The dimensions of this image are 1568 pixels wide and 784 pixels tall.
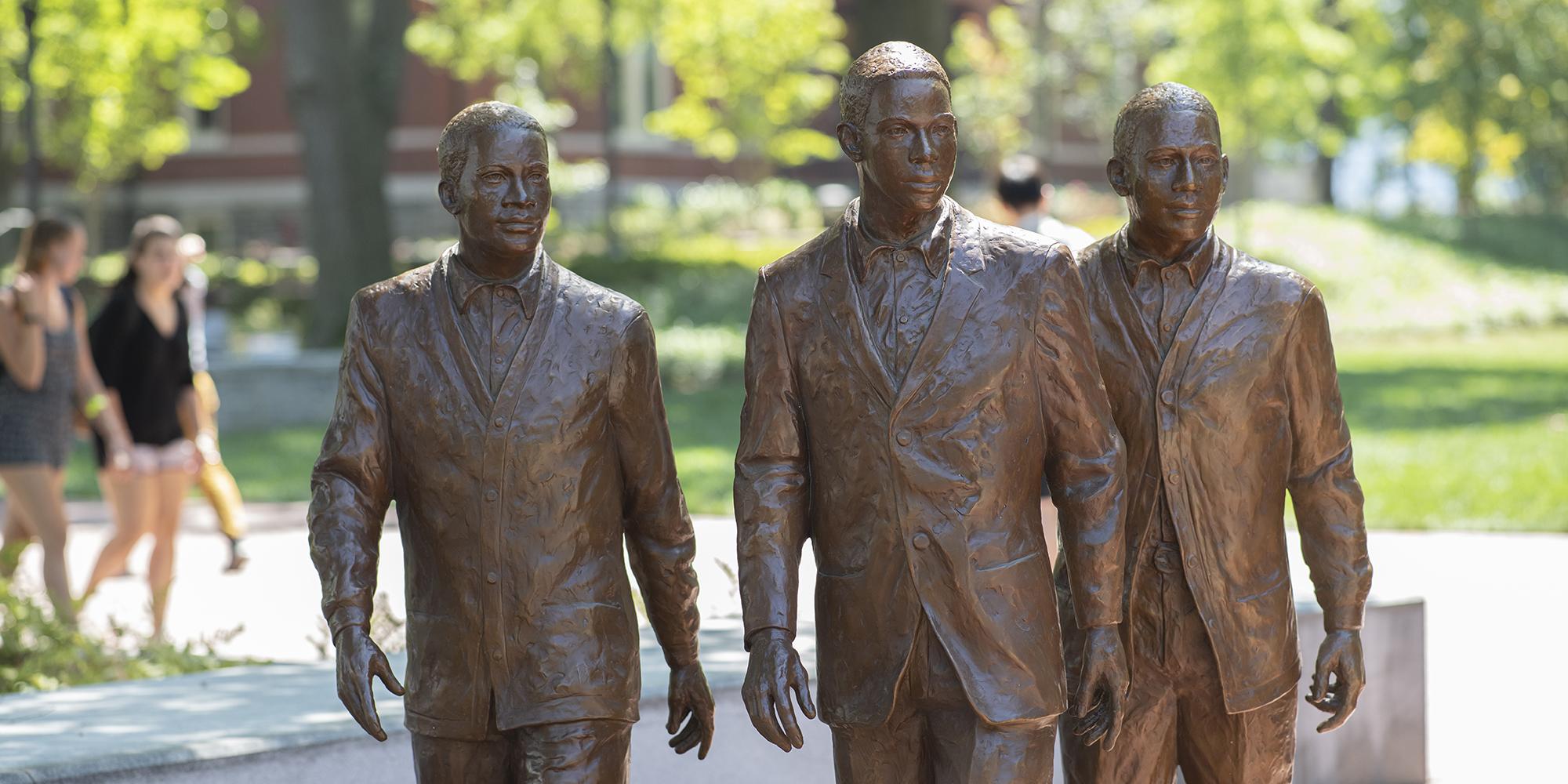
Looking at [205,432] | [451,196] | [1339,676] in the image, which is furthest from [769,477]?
[205,432]

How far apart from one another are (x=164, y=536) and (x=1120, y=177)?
5.96 metres

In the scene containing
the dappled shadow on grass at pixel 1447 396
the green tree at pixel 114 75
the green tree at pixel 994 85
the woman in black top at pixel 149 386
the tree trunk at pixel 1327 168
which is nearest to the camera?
the woman in black top at pixel 149 386

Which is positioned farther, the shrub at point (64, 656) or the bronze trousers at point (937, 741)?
the shrub at point (64, 656)

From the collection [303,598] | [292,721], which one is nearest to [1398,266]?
[303,598]

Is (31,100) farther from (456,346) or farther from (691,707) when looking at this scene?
(691,707)

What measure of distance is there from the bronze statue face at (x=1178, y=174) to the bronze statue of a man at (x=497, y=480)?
117 centimetres

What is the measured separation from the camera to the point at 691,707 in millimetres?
4164

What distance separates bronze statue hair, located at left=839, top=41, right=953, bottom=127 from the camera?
3.77 metres

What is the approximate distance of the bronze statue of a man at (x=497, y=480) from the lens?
3922 millimetres

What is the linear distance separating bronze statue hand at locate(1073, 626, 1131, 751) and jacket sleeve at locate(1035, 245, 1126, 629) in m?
0.04

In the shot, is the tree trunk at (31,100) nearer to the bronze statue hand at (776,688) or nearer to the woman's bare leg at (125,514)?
the woman's bare leg at (125,514)

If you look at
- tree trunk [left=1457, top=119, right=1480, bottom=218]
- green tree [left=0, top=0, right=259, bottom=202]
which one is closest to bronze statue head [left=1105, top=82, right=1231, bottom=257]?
green tree [left=0, top=0, right=259, bottom=202]

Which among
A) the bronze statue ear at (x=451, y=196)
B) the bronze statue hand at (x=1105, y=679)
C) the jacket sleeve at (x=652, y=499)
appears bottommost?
the bronze statue hand at (x=1105, y=679)

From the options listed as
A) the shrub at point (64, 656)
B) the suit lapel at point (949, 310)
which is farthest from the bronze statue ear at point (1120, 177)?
the shrub at point (64, 656)
